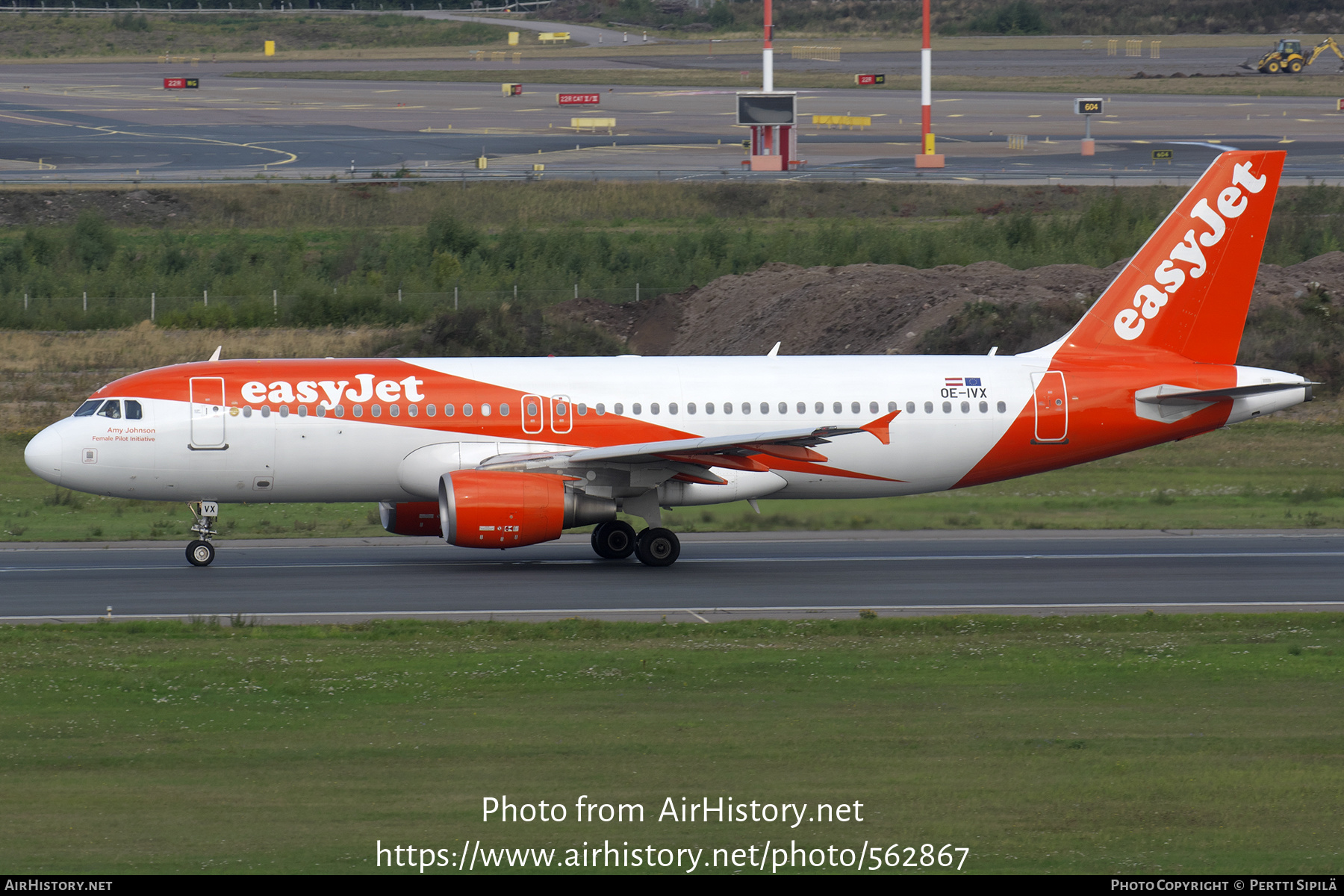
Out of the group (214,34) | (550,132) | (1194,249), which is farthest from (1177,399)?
(214,34)

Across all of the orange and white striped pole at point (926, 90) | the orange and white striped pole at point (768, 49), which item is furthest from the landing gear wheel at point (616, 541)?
the orange and white striped pole at point (926, 90)

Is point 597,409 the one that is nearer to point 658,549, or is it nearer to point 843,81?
point 658,549

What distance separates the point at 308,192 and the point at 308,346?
27.3m

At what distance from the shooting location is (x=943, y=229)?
235 ft

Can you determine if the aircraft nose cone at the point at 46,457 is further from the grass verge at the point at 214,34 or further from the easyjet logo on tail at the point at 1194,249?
the grass verge at the point at 214,34

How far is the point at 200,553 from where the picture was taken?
99.9ft

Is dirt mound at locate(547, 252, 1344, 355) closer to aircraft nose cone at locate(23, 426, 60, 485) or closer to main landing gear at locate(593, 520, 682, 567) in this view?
main landing gear at locate(593, 520, 682, 567)

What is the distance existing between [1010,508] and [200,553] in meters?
19.2

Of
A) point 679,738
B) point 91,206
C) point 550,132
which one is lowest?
point 679,738

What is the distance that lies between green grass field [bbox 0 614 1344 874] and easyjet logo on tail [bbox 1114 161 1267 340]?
9612mm

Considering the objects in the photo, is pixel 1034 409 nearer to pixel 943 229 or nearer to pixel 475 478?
pixel 475 478

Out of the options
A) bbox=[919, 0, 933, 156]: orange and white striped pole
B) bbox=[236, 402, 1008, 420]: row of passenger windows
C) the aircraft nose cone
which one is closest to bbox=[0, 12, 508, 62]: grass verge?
bbox=[919, 0, 933, 156]: orange and white striped pole

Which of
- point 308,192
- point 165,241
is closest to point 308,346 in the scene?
point 165,241

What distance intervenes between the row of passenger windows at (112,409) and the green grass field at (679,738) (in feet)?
23.9
